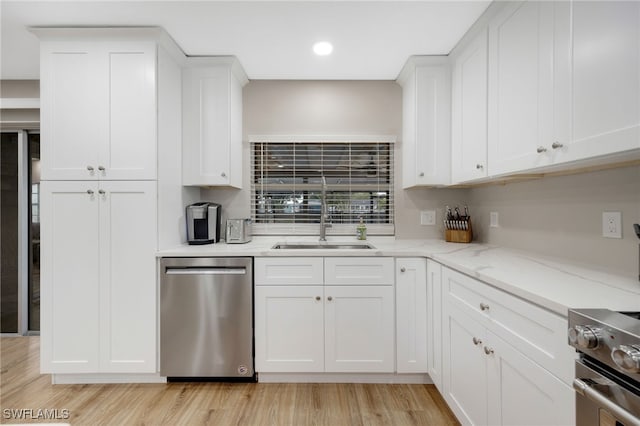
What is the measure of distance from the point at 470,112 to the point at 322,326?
1769 mm

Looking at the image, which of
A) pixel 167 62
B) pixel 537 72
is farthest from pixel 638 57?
pixel 167 62

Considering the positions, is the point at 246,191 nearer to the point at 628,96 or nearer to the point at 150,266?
the point at 150,266

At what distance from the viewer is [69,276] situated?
200cm

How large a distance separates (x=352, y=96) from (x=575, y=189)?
1.84m

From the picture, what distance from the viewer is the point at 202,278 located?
6.69 feet

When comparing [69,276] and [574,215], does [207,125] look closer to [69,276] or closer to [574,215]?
[69,276]

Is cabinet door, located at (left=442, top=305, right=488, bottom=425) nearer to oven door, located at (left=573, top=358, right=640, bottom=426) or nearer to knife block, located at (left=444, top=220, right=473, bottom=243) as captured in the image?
oven door, located at (left=573, top=358, right=640, bottom=426)

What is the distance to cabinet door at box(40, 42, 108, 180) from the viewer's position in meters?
2.00

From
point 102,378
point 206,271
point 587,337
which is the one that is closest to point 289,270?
point 206,271

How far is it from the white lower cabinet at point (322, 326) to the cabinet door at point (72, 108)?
1.39 metres

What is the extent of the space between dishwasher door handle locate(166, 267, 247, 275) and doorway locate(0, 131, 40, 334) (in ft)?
6.60

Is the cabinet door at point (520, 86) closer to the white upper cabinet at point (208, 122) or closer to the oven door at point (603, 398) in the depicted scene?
the oven door at point (603, 398)

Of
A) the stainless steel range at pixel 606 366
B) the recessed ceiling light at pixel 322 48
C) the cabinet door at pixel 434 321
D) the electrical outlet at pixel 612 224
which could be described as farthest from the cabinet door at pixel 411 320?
the recessed ceiling light at pixel 322 48

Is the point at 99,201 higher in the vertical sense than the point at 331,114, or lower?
lower
